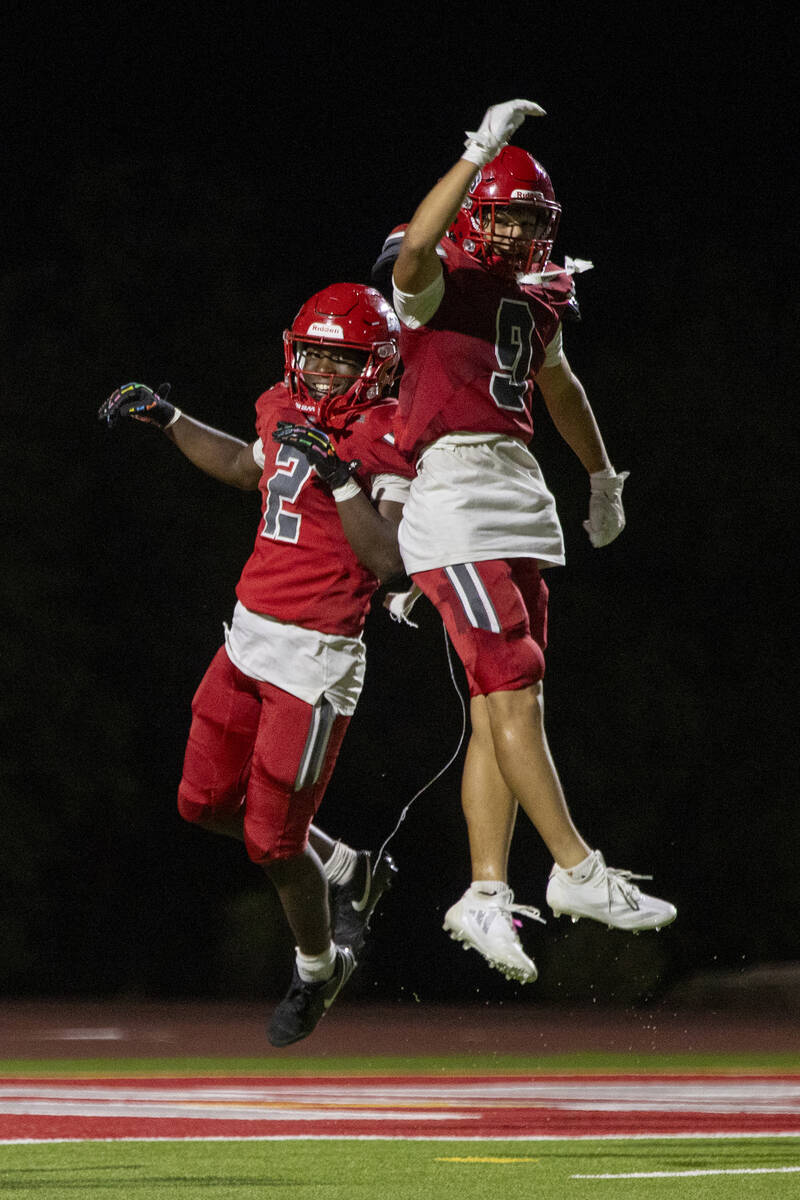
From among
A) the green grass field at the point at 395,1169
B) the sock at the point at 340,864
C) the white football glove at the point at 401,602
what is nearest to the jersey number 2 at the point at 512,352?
the white football glove at the point at 401,602

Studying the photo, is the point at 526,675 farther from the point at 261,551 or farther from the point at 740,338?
the point at 740,338

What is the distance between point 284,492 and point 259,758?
0.58m

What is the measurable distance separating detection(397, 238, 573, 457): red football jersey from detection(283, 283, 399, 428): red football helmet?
0.70ft

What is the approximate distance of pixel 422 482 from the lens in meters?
3.71

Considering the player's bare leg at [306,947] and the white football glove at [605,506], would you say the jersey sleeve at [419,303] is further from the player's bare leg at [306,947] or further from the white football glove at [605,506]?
the player's bare leg at [306,947]

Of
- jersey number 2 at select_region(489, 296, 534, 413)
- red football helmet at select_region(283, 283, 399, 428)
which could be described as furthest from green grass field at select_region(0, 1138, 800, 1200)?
jersey number 2 at select_region(489, 296, 534, 413)

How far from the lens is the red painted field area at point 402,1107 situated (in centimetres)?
607

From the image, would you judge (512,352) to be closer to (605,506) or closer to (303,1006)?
(605,506)

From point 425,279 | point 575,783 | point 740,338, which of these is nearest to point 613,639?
point 575,783

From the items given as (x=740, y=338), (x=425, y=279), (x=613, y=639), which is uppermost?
(x=425, y=279)

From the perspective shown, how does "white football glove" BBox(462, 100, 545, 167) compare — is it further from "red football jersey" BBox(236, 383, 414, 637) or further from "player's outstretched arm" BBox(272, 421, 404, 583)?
"red football jersey" BBox(236, 383, 414, 637)

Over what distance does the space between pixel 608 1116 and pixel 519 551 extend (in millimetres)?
3435

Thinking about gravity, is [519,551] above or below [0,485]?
above

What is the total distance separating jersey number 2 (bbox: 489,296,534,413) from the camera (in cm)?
369
